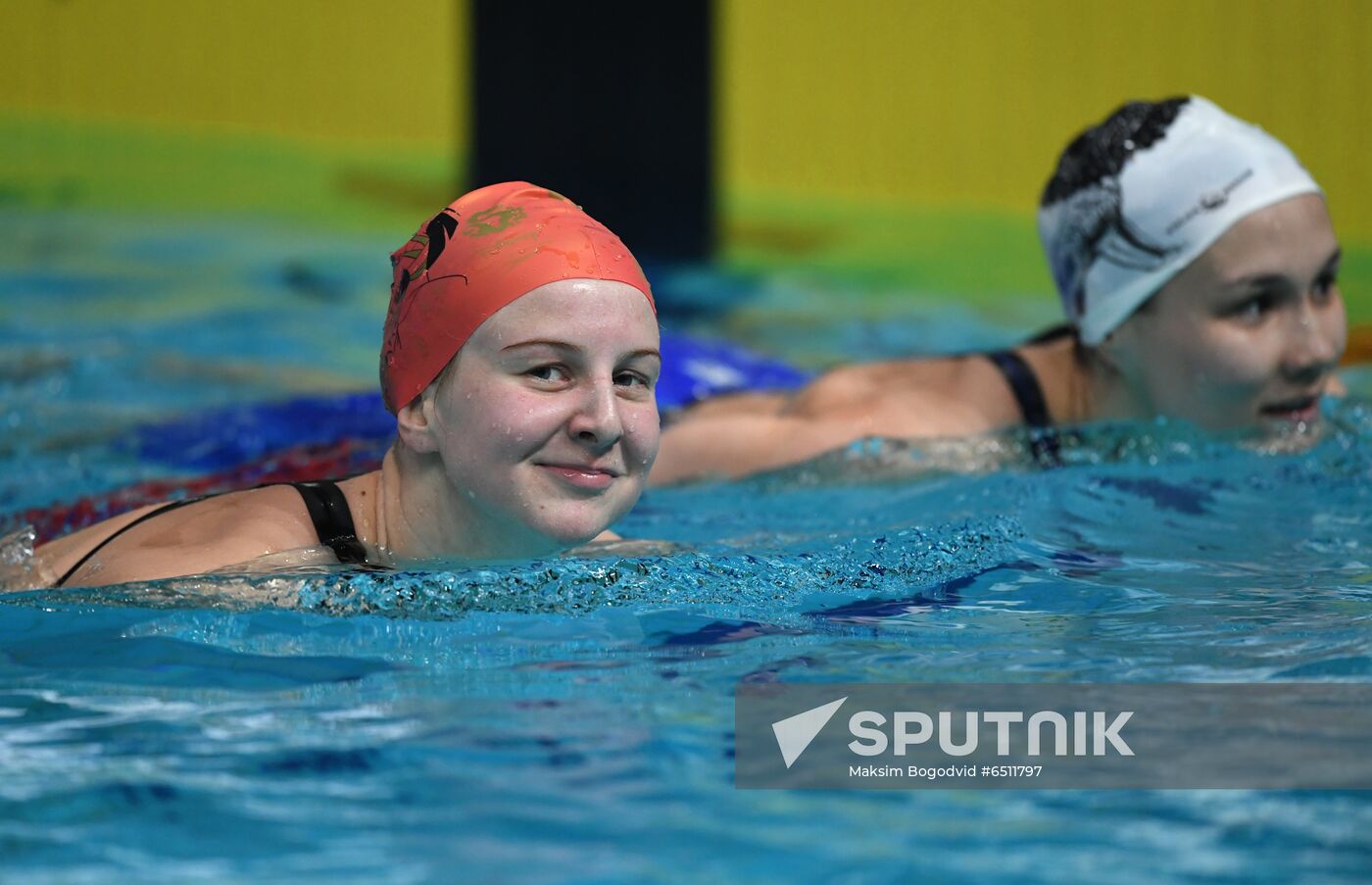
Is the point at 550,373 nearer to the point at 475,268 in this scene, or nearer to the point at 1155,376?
the point at 475,268

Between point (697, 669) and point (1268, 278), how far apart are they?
244cm

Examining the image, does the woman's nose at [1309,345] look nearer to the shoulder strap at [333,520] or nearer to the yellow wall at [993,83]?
the shoulder strap at [333,520]

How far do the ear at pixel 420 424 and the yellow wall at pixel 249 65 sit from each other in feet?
26.9

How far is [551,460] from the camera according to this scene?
3.19 meters

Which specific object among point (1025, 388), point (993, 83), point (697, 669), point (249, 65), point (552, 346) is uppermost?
point (249, 65)

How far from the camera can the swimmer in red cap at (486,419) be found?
3.18 m

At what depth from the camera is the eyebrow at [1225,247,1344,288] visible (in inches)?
181

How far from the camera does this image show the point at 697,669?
298 cm

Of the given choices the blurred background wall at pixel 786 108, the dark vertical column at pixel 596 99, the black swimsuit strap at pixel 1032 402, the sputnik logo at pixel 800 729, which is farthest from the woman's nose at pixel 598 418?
the blurred background wall at pixel 786 108

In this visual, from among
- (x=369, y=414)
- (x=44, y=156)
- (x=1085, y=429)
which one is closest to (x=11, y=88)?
(x=44, y=156)

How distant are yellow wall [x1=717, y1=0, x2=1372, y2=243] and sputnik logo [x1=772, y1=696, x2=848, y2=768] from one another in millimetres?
9270

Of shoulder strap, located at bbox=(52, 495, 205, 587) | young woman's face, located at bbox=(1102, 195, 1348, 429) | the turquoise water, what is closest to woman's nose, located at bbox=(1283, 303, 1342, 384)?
young woman's face, located at bbox=(1102, 195, 1348, 429)

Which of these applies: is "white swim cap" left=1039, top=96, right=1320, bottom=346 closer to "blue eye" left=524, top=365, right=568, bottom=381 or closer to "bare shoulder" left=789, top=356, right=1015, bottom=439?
"bare shoulder" left=789, top=356, right=1015, bottom=439

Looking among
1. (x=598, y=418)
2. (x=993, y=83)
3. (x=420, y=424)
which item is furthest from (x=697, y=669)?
(x=993, y=83)
